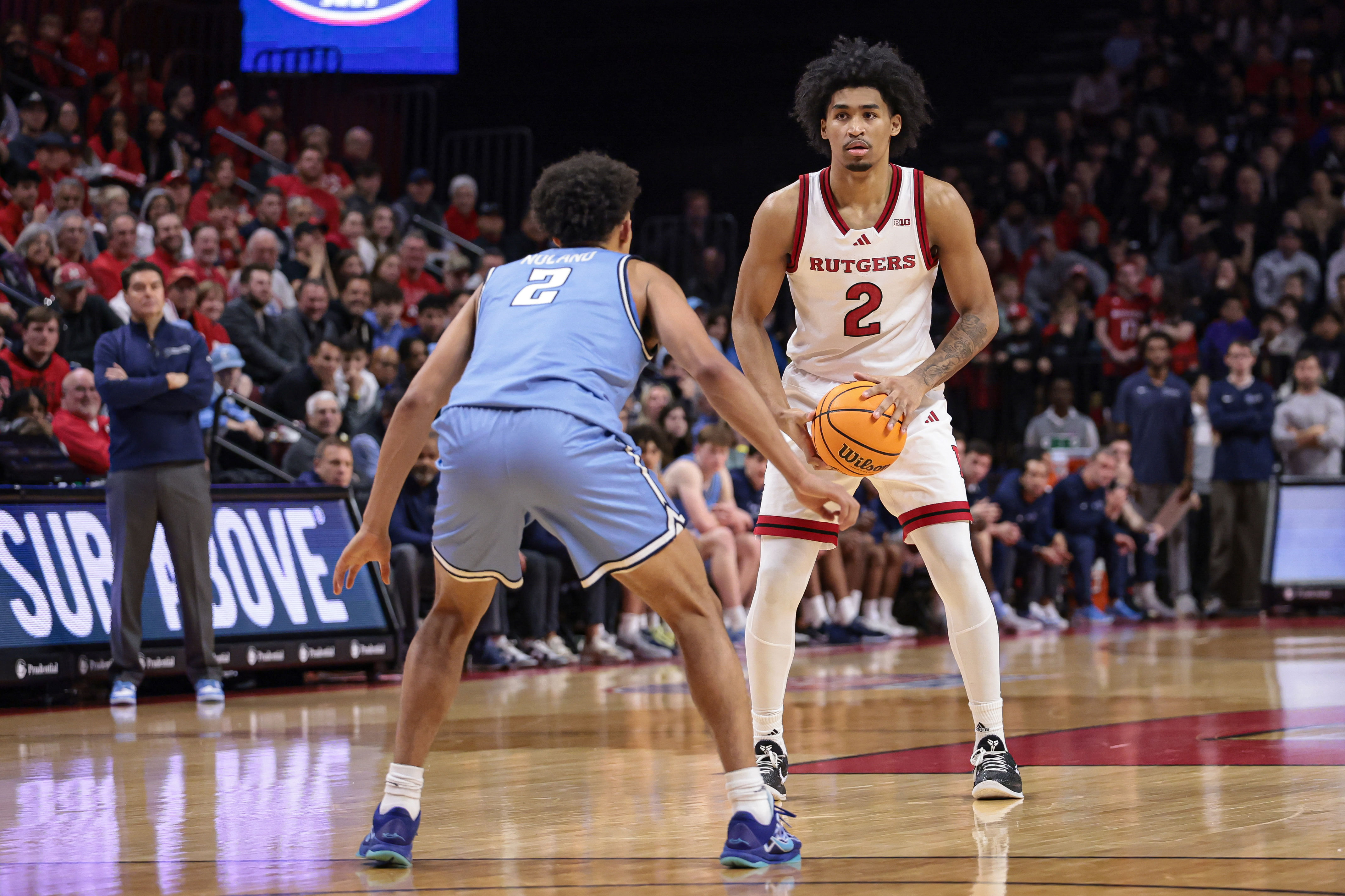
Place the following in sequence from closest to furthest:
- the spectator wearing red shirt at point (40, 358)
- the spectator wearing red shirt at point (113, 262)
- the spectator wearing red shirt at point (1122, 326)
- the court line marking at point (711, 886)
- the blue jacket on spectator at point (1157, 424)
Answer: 1. the court line marking at point (711, 886)
2. the spectator wearing red shirt at point (40, 358)
3. the spectator wearing red shirt at point (113, 262)
4. the blue jacket on spectator at point (1157, 424)
5. the spectator wearing red shirt at point (1122, 326)

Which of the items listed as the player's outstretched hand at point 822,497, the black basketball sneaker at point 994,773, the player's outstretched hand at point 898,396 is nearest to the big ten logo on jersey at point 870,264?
the player's outstretched hand at point 898,396

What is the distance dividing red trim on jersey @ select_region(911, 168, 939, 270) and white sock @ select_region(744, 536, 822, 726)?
0.99 metres

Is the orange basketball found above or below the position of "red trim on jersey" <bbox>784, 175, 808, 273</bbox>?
below

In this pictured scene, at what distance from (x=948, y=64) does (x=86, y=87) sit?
35.4 ft

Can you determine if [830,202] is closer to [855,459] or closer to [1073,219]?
[855,459]

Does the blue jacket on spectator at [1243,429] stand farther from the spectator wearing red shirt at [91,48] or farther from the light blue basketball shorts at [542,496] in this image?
the light blue basketball shorts at [542,496]

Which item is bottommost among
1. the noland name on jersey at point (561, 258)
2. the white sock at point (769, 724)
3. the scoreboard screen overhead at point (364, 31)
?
the white sock at point (769, 724)

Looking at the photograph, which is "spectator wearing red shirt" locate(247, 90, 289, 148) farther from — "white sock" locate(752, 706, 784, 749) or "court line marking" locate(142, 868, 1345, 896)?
"court line marking" locate(142, 868, 1345, 896)

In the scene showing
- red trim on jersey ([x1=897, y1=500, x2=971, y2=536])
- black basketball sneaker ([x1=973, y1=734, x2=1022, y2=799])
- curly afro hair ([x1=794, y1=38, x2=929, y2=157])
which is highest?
curly afro hair ([x1=794, y1=38, x2=929, y2=157])

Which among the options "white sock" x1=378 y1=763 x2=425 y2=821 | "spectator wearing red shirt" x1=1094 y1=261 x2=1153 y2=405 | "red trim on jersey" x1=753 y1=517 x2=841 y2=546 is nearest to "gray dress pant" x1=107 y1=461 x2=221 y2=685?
"red trim on jersey" x1=753 y1=517 x2=841 y2=546

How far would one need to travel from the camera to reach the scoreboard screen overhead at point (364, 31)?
55.6 feet

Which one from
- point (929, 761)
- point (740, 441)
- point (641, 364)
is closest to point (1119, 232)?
point (740, 441)

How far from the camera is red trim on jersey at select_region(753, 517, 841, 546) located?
4.90m

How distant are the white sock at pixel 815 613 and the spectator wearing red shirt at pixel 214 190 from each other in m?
5.71
